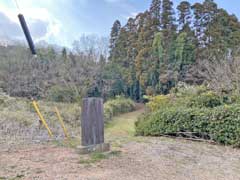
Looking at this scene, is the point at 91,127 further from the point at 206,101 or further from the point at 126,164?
the point at 206,101

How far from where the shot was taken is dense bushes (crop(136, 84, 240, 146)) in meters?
6.39

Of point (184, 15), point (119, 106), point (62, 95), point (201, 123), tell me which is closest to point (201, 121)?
point (201, 123)

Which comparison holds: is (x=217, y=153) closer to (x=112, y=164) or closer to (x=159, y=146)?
(x=159, y=146)

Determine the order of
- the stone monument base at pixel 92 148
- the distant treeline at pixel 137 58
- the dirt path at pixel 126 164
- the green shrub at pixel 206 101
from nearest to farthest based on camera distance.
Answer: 1. the dirt path at pixel 126 164
2. the stone monument base at pixel 92 148
3. the green shrub at pixel 206 101
4. the distant treeline at pixel 137 58

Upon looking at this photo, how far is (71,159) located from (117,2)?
8.84 m

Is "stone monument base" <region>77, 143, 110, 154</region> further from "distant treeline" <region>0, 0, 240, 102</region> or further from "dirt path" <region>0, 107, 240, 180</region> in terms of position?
"distant treeline" <region>0, 0, 240, 102</region>

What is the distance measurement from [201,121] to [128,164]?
332 centimetres

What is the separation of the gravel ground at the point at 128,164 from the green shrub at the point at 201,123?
787 mm

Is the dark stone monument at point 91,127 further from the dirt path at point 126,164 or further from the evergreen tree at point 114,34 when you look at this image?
the evergreen tree at point 114,34

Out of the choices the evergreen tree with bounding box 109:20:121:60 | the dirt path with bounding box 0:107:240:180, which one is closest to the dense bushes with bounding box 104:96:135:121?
the evergreen tree with bounding box 109:20:121:60

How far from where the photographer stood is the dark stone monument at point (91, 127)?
16.2ft

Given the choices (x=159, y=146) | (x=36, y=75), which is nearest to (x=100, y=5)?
(x=159, y=146)

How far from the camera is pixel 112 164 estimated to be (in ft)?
13.8

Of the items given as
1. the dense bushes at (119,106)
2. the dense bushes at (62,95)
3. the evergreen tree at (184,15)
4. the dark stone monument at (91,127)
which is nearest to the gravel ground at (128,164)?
the dark stone monument at (91,127)
